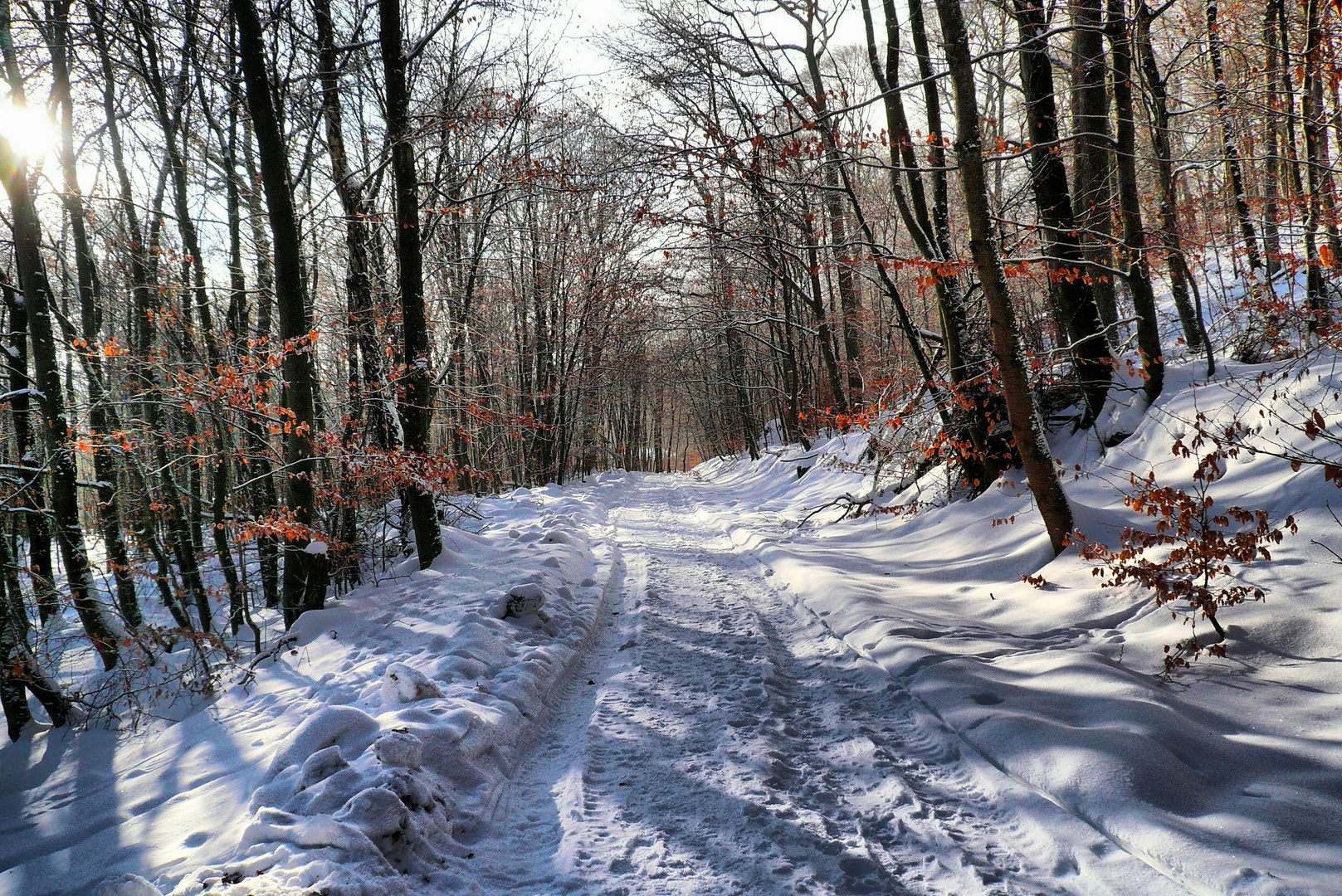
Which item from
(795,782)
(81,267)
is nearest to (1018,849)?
(795,782)

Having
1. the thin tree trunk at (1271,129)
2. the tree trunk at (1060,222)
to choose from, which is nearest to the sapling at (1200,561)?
the tree trunk at (1060,222)

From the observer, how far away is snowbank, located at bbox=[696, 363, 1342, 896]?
8.91 ft

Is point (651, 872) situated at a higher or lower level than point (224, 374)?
lower

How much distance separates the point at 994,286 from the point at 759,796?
4933mm

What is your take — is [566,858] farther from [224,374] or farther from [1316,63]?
[1316,63]

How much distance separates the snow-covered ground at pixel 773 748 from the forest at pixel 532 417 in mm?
43

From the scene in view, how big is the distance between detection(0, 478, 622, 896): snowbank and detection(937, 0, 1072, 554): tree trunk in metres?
4.46

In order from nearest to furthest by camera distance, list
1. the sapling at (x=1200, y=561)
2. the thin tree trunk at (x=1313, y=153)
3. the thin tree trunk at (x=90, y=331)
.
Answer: the sapling at (x=1200, y=561) → the thin tree trunk at (x=1313, y=153) → the thin tree trunk at (x=90, y=331)

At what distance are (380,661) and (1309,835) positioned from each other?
5672 millimetres

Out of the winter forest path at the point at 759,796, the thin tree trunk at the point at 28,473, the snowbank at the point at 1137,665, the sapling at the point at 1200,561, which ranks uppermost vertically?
the thin tree trunk at the point at 28,473

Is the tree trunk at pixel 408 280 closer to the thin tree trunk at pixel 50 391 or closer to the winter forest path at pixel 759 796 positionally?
the thin tree trunk at pixel 50 391

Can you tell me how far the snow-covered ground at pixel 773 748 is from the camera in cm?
276

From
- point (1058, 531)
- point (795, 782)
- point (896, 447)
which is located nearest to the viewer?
point (795, 782)

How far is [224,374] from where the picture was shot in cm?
655
